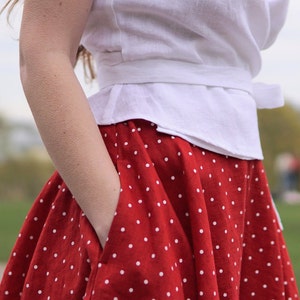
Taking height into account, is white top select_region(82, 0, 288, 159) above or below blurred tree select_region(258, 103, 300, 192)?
above

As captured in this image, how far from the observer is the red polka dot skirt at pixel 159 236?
4.27ft

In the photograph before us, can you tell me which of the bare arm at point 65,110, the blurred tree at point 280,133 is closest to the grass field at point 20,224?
the bare arm at point 65,110

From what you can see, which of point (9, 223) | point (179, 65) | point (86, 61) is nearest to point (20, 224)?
point (9, 223)

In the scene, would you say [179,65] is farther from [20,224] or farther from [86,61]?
[20,224]

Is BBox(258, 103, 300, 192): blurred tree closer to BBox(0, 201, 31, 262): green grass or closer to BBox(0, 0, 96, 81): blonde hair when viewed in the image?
BBox(0, 201, 31, 262): green grass

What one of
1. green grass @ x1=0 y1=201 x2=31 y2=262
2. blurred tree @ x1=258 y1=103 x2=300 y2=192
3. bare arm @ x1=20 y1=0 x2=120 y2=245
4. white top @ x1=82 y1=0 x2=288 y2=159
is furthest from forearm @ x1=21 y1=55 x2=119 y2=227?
blurred tree @ x1=258 y1=103 x2=300 y2=192

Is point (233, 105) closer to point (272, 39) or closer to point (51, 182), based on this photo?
point (272, 39)

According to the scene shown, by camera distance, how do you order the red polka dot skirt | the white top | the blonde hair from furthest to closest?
the blonde hair, the white top, the red polka dot skirt

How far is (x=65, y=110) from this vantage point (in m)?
1.33

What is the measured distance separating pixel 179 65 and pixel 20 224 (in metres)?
8.10

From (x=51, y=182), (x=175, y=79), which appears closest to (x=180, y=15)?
(x=175, y=79)

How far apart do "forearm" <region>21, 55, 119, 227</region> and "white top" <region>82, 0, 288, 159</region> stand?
0.35 feet

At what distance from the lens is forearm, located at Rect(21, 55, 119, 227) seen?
1317 mm

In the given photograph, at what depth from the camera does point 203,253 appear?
1.34 metres
